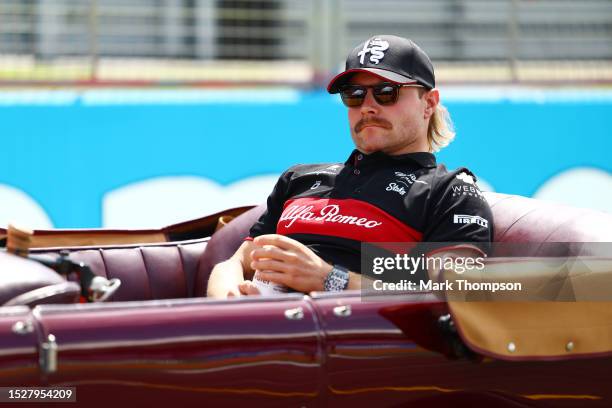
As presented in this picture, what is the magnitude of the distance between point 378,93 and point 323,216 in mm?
400

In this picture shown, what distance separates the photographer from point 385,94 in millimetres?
2943

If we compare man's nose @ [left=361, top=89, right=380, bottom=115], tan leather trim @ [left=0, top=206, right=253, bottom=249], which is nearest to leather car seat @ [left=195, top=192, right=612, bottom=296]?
tan leather trim @ [left=0, top=206, right=253, bottom=249]

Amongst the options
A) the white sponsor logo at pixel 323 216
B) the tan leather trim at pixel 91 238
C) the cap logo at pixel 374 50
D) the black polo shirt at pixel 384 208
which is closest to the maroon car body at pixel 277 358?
the black polo shirt at pixel 384 208

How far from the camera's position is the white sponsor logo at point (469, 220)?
2.66m

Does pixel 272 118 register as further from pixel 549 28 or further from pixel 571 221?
pixel 571 221

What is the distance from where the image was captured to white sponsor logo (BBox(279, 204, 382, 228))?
110 inches

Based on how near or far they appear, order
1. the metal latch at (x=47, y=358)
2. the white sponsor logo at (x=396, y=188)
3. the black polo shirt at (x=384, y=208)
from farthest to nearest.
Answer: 1. the white sponsor logo at (x=396, y=188)
2. the black polo shirt at (x=384, y=208)
3. the metal latch at (x=47, y=358)

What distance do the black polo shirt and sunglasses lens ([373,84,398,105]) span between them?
0.54 ft

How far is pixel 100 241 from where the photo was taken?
10.5 ft

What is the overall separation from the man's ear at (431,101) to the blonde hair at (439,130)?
0.02 m

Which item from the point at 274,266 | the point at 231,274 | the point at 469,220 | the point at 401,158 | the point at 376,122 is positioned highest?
the point at 376,122

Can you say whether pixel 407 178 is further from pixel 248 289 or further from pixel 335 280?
pixel 248 289

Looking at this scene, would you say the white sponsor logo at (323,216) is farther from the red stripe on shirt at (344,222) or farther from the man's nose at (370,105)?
the man's nose at (370,105)

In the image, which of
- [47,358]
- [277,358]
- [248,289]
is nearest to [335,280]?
[248,289]
